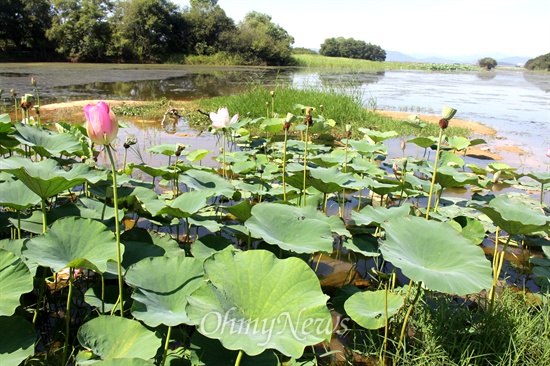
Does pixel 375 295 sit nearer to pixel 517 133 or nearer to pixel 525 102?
pixel 517 133

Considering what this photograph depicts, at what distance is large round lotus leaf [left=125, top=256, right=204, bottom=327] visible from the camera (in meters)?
0.97

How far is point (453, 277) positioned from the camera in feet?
3.50

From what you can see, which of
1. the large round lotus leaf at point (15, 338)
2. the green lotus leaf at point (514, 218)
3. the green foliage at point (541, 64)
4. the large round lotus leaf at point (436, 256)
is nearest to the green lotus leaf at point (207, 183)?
the large round lotus leaf at point (436, 256)

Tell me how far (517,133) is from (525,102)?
241 inches

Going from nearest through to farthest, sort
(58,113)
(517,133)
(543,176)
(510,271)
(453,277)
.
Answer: (453,277), (510,271), (543,176), (58,113), (517,133)

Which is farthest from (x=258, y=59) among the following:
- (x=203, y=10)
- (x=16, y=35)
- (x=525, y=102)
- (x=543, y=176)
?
(x=543, y=176)

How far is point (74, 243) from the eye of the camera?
111cm

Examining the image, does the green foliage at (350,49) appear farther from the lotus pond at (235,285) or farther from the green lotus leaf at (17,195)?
the green lotus leaf at (17,195)

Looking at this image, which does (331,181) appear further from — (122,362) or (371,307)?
(122,362)

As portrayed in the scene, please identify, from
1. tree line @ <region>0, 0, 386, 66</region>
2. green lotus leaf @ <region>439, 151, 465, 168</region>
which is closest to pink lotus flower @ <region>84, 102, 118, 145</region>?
green lotus leaf @ <region>439, 151, 465, 168</region>

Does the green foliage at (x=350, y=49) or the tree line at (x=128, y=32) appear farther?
the green foliage at (x=350, y=49)

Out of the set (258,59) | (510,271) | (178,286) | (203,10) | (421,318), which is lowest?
(510,271)

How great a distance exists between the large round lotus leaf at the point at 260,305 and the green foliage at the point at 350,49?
2562 inches

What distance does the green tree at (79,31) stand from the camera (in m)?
22.8
